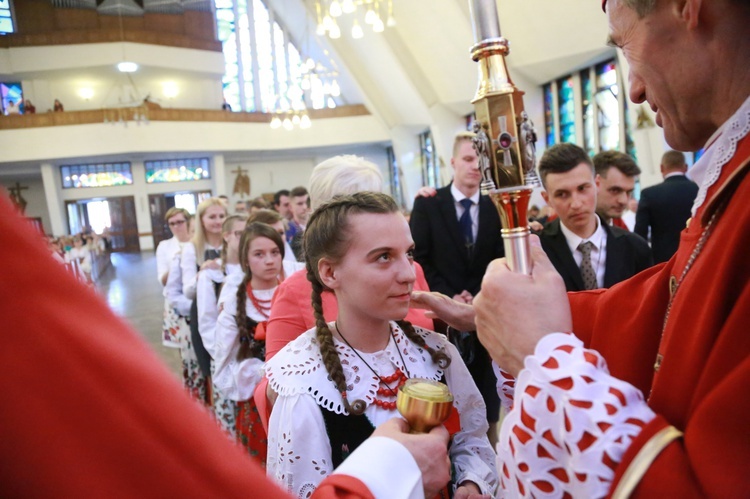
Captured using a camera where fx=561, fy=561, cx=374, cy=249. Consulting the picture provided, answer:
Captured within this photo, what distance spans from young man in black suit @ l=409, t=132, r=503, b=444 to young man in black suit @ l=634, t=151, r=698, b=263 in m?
1.26

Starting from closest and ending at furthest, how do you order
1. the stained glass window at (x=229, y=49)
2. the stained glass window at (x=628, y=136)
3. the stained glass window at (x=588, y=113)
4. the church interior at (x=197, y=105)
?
the stained glass window at (x=628, y=136)
the stained glass window at (x=588, y=113)
the church interior at (x=197, y=105)
the stained glass window at (x=229, y=49)

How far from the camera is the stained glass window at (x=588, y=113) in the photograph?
38.7ft

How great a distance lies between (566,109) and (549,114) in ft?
1.83

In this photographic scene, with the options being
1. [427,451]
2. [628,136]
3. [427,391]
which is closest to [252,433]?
[427,391]

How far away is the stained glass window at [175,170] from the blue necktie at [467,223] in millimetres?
21655

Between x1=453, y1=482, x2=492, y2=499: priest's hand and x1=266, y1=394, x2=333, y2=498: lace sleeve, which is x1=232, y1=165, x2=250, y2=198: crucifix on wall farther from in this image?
x1=453, y1=482, x2=492, y2=499: priest's hand

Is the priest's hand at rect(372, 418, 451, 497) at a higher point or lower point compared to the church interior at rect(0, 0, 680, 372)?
lower

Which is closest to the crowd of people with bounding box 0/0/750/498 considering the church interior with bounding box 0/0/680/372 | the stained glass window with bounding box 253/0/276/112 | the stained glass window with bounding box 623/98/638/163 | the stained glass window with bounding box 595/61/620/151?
the stained glass window with bounding box 623/98/638/163

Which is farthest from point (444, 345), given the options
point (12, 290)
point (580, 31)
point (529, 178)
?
point (580, 31)

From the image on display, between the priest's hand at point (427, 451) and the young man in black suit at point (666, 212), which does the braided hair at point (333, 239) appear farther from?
the young man in black suit at point (666, 212)

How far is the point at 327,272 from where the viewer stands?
→ 178 cm

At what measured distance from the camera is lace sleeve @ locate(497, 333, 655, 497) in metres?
0.76

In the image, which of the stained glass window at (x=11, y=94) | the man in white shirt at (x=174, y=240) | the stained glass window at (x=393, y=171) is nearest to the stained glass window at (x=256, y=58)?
the stained glass window at (x=393, y=171)

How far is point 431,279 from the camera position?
3.72m
